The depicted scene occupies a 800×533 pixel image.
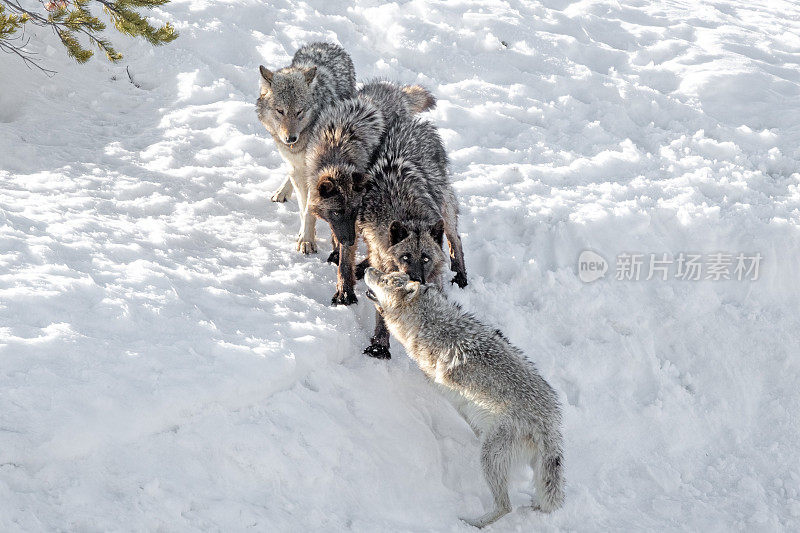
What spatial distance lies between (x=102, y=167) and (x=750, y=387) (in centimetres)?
744

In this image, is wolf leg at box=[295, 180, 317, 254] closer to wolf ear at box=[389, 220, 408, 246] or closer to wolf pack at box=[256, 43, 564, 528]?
wolf pack at box=[256, 43, 564, 528]

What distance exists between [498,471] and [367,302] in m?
2.30

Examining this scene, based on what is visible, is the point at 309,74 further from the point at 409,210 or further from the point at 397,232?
the point at 397,232

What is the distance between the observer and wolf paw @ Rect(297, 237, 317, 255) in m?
7.08

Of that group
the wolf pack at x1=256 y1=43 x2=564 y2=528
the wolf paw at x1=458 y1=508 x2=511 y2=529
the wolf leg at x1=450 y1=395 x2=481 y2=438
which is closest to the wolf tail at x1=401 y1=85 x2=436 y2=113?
the wolf pack at x1=256 y1=43 x2=564 y2=528

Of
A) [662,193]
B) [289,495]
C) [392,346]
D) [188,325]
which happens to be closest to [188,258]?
[188,325]

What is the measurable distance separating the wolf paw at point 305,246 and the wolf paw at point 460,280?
155 cm

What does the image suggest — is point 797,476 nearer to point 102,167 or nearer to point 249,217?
point 249,217

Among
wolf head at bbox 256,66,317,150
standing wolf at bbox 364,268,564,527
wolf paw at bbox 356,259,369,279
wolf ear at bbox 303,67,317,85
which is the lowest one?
wolf paw at bbox 356,259,369,279

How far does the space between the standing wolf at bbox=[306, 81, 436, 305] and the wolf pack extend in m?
0.01

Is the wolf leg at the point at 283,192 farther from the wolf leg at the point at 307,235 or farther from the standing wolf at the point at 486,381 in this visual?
the standing wolf at the point at 486,381

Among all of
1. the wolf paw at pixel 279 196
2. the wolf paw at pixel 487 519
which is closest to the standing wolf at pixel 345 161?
the wolf paw at pixel 279 196

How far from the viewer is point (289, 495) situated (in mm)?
4445

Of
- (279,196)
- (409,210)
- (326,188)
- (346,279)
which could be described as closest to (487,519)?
(346,279)
